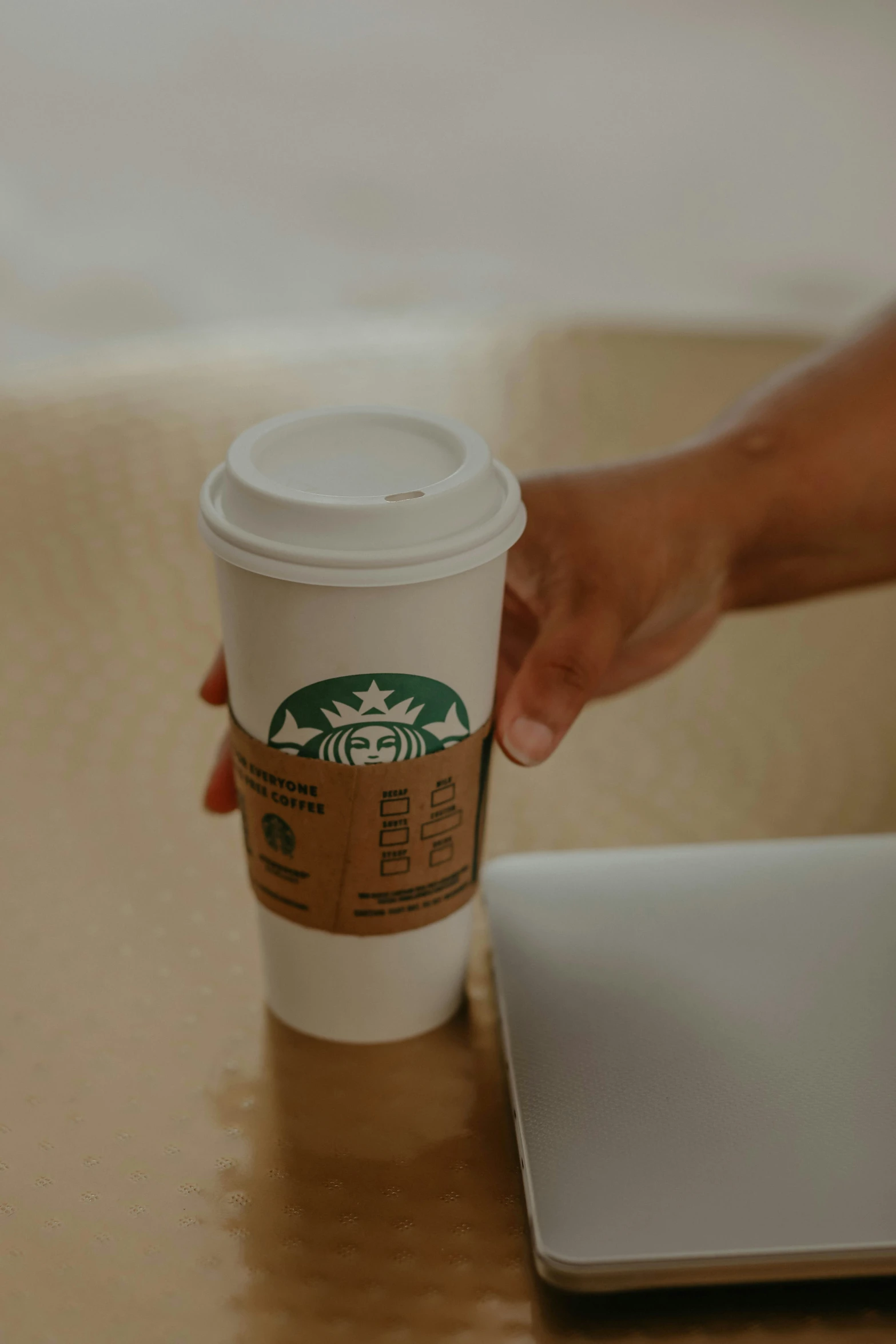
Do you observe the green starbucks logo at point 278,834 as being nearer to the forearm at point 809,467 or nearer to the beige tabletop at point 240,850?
the beige tabletop at point 240,850

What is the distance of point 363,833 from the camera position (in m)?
0.46

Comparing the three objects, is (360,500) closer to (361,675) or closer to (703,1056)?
(361,675)

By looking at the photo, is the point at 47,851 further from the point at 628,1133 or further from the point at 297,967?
the point at 628,1133

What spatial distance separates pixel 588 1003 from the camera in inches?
20.1

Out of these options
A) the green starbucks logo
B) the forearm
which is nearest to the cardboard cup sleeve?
the green starbucks logo

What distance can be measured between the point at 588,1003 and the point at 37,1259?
22cm

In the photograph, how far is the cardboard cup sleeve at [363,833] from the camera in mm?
452

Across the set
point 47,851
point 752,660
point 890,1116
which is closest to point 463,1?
point 752,660

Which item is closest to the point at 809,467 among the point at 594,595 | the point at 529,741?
the point at 594,595

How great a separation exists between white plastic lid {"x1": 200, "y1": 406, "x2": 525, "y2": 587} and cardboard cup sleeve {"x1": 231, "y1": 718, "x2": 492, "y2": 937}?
8 cm

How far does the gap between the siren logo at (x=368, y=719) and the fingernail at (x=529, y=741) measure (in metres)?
0.05

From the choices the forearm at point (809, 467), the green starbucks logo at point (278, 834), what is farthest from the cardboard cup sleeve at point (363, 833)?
the forearm at point (809, 467)

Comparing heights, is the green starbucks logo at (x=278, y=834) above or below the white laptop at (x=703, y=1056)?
above

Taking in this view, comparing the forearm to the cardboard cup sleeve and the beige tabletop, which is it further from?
the cardboard cup sleeve
